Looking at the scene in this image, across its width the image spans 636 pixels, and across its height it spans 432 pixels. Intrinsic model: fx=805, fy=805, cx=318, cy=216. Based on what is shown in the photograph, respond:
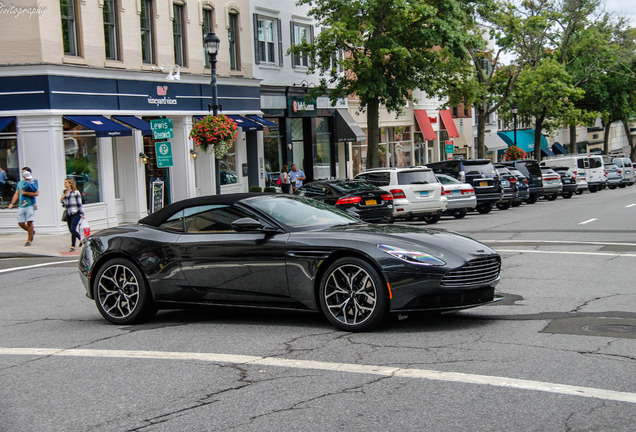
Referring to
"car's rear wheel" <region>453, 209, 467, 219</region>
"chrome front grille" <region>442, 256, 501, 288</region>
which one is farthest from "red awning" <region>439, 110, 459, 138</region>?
"chrome front grille" <region>442, 256, 501, 288</region>

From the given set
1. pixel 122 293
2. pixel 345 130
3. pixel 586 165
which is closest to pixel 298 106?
pixel 345 130

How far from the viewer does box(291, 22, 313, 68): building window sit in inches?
1459

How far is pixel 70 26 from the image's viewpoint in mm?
24594

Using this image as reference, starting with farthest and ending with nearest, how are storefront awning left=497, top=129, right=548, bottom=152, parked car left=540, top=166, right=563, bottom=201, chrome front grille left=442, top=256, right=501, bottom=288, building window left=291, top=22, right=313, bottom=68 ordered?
storefront awning left=497, top=129, right=548, bottom=152
parked car left=540, top=166, right=563, bottom=201
building window left=291, top=22, right=313, bottom=68
chrome front grille left=442, top=256, right=501, bottom=288

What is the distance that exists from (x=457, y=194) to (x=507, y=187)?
5.23m

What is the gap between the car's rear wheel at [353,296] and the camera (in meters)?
7.62

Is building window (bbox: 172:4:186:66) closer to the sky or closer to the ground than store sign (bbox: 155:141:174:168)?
closer to the sky

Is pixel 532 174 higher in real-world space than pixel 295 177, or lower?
lower

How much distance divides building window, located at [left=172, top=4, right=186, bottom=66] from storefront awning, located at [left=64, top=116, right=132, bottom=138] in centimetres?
563

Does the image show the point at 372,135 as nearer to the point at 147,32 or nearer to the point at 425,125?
the point at 147,32

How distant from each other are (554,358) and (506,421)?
1712 millimetres

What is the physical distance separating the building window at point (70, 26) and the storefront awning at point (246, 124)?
8582mm

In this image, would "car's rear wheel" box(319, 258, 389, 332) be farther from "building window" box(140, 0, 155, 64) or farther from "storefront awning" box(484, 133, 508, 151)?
"storefront awning" box(484, 133, 508, 151)

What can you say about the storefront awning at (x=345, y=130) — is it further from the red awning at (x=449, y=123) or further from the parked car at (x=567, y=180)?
the red awning at (x=449, y=123)
